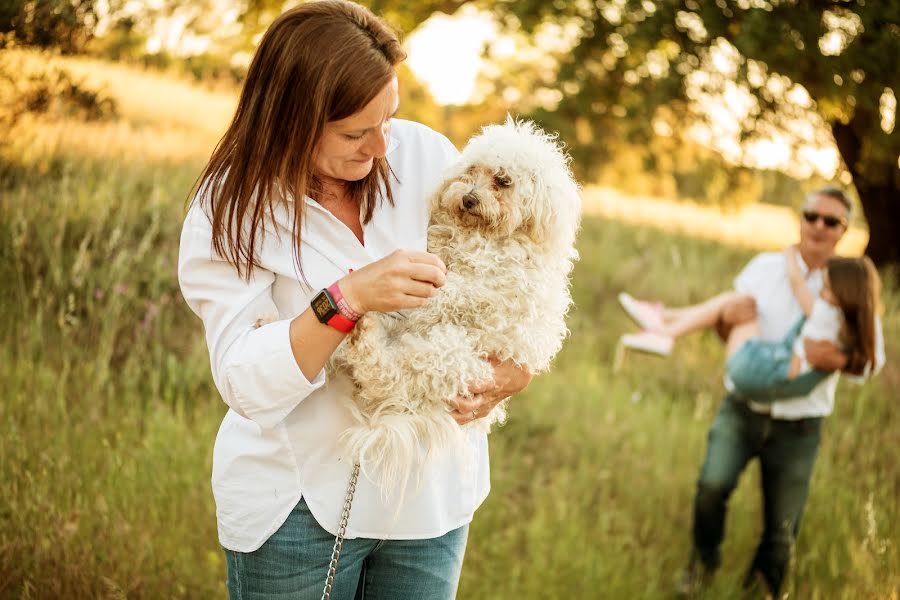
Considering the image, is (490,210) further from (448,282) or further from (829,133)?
(829,133)

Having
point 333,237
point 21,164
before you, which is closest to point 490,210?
point 333,237

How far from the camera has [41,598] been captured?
3.15m

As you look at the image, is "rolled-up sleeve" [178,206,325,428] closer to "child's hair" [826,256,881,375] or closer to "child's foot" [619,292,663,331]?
"child's hair" [826,256,881,375]

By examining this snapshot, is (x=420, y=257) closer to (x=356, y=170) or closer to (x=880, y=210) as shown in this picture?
(x=356, y=170)

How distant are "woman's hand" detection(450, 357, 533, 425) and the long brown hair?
58cm

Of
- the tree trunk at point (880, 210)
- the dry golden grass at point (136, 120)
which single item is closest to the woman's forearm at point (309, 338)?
the dry golden grass at point (136, 120)

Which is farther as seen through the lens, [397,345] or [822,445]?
[822,445]

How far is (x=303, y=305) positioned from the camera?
6.55 feet

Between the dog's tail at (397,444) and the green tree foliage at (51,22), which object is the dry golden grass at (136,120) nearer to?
the green tree foliage at (51,22)

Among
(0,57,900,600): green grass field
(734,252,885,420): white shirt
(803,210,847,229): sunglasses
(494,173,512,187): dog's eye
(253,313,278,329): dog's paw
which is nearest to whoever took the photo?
(253,313,278,329): dog's paw

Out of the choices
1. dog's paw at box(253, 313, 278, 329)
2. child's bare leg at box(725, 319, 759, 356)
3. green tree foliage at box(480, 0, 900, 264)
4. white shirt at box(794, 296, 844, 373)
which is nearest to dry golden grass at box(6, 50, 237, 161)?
green tree foliage at box(480, 0, 900, 264)

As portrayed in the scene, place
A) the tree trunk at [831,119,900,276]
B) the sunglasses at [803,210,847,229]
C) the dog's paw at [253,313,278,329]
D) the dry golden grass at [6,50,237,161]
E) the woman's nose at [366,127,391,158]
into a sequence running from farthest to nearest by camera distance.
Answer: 1. the tree trunk at [831,119,900,276]
2. the dry golden grass at [6,50,237,161]
3. the sunglasses at [803,210,847,229]
4. the woman's nose at [366,127,391,158]
5. the dog's paw at [253,313,278,329]

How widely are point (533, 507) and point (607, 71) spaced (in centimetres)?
712

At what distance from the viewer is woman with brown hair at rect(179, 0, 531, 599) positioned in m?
1.78
